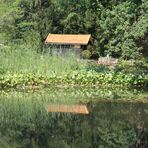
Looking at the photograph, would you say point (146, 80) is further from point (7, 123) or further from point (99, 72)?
point (7, 123)

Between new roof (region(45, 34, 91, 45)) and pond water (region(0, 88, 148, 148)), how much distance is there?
1883cm

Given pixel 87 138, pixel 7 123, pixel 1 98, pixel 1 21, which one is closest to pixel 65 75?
pixel 1 98

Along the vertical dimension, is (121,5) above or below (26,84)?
above

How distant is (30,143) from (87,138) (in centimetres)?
129

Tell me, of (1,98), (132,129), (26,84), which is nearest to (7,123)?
(132,129)

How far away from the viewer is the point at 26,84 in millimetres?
20609

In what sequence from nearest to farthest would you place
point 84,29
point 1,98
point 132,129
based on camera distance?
point 132,129
point 1,98
point 84,29

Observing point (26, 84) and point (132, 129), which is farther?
point (26, 84)

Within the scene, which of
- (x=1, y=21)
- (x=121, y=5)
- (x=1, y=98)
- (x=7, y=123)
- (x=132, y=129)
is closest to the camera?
(x=132, y=129)

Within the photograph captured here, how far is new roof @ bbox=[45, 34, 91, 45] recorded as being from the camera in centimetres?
3738

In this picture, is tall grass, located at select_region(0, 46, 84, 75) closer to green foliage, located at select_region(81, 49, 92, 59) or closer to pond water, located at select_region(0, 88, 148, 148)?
pond water, located at select_region(0, 88, 148, 148)

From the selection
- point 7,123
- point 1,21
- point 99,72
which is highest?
point 7,123

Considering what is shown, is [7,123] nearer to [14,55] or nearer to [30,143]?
[30,143]

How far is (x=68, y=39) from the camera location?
38656 mm
